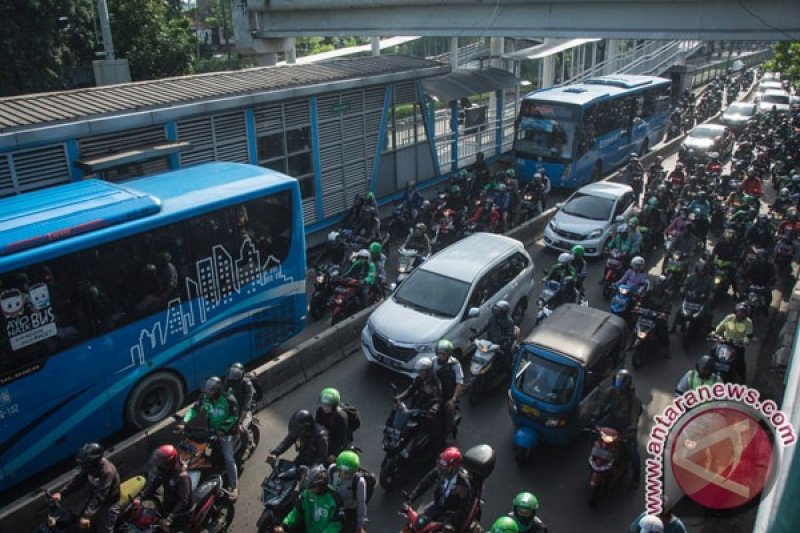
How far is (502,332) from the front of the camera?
10.8 m

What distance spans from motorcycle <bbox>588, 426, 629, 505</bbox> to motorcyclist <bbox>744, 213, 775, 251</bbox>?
835cm

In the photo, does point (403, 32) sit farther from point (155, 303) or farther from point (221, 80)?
point (155, 303)

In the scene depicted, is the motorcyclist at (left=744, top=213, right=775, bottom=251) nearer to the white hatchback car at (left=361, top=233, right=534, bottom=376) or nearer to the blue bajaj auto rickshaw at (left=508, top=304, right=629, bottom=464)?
the white hatchback car at (left=361, top=233, right=534, bottom=376)

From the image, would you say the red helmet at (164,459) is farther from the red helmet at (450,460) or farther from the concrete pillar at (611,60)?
the concrete pillar at (611,60)

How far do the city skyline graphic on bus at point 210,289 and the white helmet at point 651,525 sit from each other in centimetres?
652

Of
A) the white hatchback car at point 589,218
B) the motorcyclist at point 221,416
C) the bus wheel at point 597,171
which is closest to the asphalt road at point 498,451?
the motorcyclist at point 221,416

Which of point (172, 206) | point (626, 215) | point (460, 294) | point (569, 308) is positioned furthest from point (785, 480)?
point (626, 215)

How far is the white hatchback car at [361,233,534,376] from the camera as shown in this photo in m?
10.6

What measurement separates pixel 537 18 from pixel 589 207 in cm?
810

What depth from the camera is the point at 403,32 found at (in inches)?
971

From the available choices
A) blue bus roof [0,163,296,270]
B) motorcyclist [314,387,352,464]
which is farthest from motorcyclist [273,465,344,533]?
blue bus roof [0,163,296,270]

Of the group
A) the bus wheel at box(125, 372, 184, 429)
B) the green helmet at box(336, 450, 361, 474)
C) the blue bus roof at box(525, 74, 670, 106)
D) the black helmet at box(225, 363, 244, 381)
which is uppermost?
the blue bus roof at box(525, 74, 670, 106)

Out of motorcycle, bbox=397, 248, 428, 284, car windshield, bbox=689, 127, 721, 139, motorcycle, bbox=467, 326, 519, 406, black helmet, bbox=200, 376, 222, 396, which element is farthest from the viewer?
car windshield, bbox=689, 127, 721, 139

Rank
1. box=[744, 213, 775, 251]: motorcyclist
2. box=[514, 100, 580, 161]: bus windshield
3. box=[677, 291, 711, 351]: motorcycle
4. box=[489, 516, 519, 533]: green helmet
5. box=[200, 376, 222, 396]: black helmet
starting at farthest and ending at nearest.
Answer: box=[514, 100, 580, 161]: bus windshield, box=[744, 213, 775, 251]: motorcyclist, box=[677, 291, 711, 351]: motorcycle, box=[200, 376, 222, 396]: black helmet, box=[489, 516, 519, 533]: green helmet
